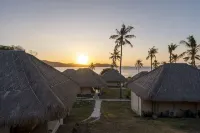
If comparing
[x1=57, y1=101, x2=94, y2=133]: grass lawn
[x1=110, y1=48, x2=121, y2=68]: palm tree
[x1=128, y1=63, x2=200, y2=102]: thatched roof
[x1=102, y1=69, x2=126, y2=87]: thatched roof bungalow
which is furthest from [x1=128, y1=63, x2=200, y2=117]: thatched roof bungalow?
[x1=110, y1=48, x2=121, y2=68]: palm tree

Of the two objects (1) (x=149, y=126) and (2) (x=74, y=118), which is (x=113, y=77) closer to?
(2) (x=74, y=118)

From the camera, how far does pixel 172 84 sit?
24828mm

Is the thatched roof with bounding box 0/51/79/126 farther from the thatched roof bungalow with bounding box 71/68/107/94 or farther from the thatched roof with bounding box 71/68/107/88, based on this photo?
the thatched roof bungalow with bounding box 71/68/107/94

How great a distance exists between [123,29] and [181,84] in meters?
20.0

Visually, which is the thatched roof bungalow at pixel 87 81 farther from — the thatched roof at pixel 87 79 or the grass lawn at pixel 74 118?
the grass lawn at pixel 74 118

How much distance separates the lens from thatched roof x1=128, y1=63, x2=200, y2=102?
76.8 ft

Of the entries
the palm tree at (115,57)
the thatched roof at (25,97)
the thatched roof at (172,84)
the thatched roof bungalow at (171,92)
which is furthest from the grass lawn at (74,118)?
the palm tree at (115,57)

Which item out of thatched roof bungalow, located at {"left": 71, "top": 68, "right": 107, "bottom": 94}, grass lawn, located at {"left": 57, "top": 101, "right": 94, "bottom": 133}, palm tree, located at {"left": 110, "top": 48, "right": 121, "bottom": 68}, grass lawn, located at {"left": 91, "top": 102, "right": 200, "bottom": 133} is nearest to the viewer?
grass lawn, located at {"left": 91, "top": 102, "right": 200, "bottom": 133}

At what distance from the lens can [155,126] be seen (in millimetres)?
19969

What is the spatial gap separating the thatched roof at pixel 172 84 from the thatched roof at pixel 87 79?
1562 centimetres

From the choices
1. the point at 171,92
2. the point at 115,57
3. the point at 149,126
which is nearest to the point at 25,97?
the point at 149,126

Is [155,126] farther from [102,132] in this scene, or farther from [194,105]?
[194,105]

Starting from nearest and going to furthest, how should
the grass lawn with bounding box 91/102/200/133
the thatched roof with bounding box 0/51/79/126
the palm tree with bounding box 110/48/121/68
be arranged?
the thatched roof with bounding box 0/51/79/126 < the grass lawn with bounding box 91/102/200/133 < the palm tree with bounding box 110/48/121/68

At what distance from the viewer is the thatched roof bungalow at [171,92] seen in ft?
76.8
